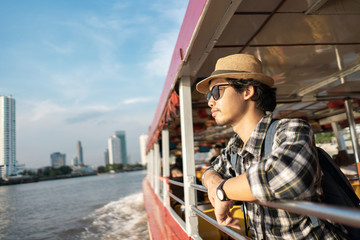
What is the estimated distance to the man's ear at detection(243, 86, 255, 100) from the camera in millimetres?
1368

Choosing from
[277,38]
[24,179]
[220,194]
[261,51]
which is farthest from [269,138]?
[24,179]

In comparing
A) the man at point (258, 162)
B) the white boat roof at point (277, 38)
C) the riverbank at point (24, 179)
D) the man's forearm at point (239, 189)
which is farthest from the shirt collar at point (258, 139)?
the riverbank at point (24, 179)

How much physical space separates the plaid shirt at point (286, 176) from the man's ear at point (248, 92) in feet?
0.77

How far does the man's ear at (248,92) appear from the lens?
1.37 metres

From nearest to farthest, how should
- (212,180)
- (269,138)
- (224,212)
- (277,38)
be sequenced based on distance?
(269,138), (224,212), (212,180), (277,38)

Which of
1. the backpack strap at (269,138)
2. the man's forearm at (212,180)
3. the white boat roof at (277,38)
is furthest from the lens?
the white boat roof at (277,38)

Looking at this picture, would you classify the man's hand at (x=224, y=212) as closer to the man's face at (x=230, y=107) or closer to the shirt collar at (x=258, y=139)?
the shirt collar at (x=258, y=139)

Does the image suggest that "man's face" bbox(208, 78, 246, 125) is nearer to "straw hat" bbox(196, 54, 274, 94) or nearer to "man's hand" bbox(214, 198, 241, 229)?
"straw hat" bbox(196, 54, 274, 94)

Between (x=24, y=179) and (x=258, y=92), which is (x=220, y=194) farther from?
(x=24, y=179)

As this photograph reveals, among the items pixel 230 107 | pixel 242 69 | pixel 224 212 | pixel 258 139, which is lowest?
pixel 224 212

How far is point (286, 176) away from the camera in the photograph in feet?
2.72

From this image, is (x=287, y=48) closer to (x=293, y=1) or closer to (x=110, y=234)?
(x=293, y=1)

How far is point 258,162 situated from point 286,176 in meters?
0.11

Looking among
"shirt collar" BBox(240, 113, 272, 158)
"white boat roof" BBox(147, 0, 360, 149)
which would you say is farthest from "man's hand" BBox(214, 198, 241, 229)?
"white boat roof" BBox(147, 0, 360, 149)
